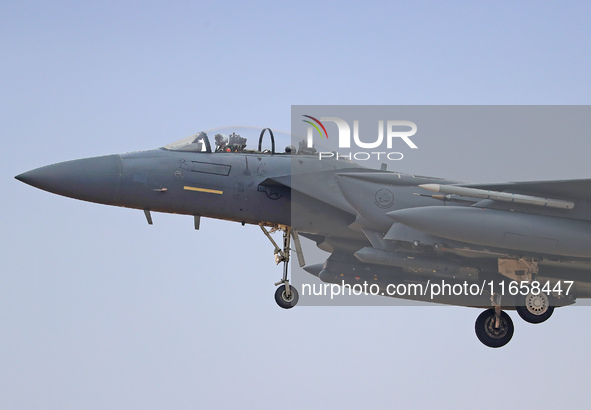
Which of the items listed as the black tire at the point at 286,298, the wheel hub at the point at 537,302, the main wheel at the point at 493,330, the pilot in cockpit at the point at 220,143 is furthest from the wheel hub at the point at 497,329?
the pilot in cockpit at the point at 220,143

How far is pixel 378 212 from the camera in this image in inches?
576

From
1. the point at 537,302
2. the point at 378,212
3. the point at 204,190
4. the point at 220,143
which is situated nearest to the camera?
the point at 378,212

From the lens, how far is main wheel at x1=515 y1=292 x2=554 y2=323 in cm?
1530

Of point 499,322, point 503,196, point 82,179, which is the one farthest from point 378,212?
point 82,179

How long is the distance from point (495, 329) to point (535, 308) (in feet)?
2.54

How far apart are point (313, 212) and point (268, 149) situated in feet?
4.09

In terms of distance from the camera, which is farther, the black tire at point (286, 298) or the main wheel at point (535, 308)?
the black tire at point (286, 298)

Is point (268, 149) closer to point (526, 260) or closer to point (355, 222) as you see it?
point (355, 222)

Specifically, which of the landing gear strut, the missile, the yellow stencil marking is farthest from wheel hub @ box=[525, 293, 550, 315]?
the yellow stencil marking

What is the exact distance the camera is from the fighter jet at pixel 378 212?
545 inches

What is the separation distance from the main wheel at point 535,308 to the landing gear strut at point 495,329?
0.90 feet

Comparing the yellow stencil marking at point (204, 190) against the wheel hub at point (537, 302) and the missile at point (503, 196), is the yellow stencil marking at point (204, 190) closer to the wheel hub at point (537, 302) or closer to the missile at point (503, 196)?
the missile at point (503, 196)

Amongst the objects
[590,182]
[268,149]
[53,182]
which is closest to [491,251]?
[590,182]

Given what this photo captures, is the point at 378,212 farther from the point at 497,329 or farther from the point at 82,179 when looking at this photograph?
the point at 82,179
